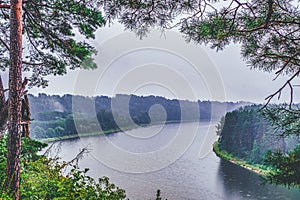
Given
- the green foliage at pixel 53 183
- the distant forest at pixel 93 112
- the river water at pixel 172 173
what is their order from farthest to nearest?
the distant forest at pixel 93 112 → the river water at pixel 172 173 → the green foliage at pixel 53 183

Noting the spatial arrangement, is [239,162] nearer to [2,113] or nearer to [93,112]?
[93,112]

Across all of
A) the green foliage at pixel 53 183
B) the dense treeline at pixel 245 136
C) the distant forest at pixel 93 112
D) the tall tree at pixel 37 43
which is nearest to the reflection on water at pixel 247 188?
the dense treeline at pixel 245 136

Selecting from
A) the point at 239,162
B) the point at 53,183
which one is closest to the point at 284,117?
the point at 53,183

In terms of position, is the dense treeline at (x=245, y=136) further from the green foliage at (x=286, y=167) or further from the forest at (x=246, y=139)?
the green foliage at (x=286, y=167)

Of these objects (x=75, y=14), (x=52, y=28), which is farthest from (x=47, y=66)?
(x=75, y=14)

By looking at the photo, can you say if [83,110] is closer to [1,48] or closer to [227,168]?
[227,168]

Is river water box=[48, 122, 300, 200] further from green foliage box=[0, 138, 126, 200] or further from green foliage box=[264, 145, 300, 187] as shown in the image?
green foliage box=[264, 145, 300, 187]

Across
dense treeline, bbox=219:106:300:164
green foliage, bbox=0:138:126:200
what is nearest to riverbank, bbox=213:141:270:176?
dense treeline, bbox=219:106:300:164

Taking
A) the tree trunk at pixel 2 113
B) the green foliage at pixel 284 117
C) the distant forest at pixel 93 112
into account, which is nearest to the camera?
the green foliage at pixel 284 117
